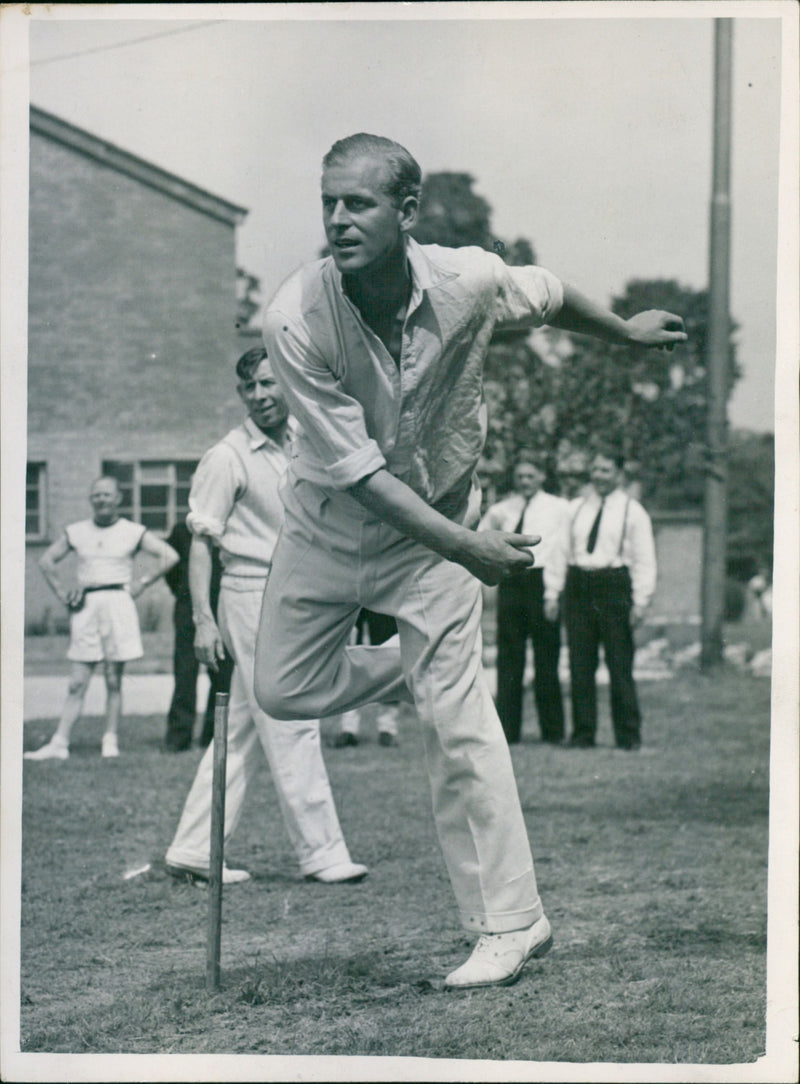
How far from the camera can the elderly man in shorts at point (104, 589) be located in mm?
9648

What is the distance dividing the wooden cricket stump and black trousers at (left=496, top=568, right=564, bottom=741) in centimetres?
578

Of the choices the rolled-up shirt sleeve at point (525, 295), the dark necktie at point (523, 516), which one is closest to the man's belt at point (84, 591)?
the dark necktie at point (523, 516)

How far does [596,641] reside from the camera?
10.3 meters

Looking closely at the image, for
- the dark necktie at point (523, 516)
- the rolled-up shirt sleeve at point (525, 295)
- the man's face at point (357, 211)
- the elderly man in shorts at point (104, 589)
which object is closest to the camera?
the man's face at point (357, 211)

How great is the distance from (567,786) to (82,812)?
264 centimetres

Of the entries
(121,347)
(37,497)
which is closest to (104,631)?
(37,497)

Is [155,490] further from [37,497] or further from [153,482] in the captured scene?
[37,497]

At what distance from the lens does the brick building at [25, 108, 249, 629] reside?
1597 cm

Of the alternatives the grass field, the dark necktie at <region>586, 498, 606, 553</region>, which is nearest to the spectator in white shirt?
the dark necktie at <region>586, 498, 606, 553</region>

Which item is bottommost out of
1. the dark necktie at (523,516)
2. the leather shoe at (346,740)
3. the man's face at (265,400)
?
the leather shoe at (346,740)

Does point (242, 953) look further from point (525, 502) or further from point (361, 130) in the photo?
point (525, 502)

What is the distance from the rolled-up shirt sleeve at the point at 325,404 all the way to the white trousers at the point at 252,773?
6.19 ft

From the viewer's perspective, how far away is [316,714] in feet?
15.0

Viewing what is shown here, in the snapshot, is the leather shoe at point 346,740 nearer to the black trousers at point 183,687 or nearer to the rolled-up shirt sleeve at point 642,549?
the black trousers at point 183,687
